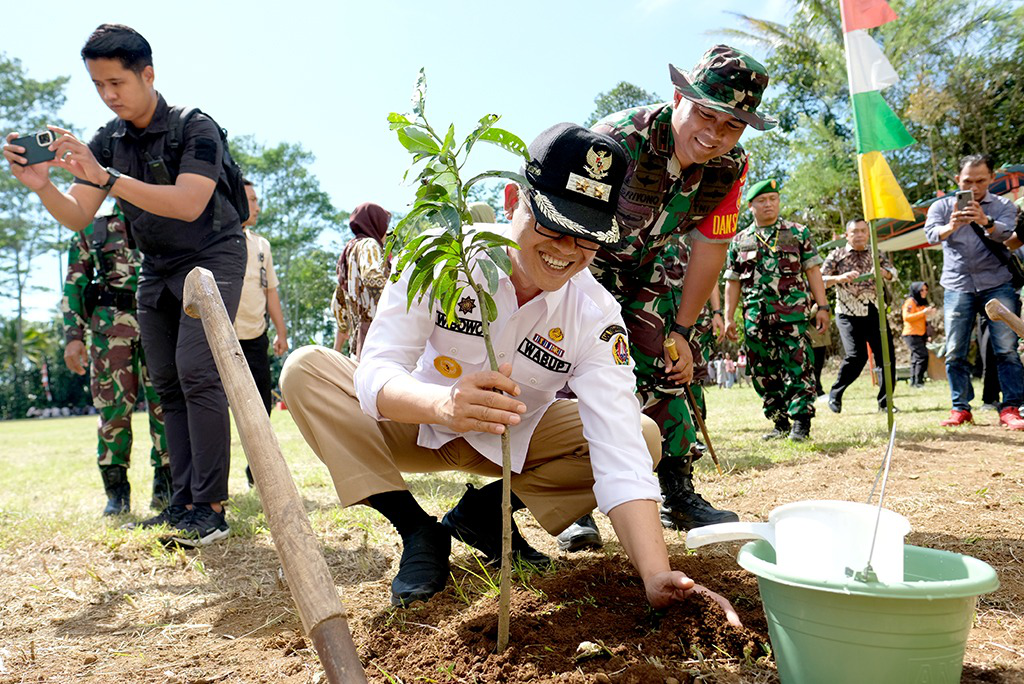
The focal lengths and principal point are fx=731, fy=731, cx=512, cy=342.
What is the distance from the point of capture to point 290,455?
704 cm

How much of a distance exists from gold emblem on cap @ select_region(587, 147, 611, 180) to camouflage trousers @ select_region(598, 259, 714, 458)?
1.51 metres

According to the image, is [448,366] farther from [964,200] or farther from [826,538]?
[964,200]

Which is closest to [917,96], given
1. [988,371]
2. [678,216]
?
[988,371]

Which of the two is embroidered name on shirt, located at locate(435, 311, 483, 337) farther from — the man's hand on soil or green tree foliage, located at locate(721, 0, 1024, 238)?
green tree foliage, located at locate(721, 0, 1024, 238)

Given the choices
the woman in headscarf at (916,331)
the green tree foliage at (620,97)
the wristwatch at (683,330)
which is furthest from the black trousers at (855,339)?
the green tree foliage at (620,97)

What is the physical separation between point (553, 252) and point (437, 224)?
0.39m

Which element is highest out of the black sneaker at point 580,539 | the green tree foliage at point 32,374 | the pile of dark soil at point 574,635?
the pile of dark soil at point 574,635

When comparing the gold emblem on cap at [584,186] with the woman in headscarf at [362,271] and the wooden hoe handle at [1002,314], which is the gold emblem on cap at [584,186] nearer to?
the wooden hoe handle at [1002,314]

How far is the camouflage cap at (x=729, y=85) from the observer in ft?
9.02

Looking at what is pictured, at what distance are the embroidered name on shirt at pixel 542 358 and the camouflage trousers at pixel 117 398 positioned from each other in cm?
287

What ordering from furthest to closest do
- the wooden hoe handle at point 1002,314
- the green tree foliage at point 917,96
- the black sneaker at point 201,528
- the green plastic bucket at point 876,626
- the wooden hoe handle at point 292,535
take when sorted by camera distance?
the green tree foliage at point 917,96 < the black sneaker at point 201,528 < the wooden hoe handle at point 1002,314 < the wooden hoe handle at point 292,535 < the green plastic bucket at point 876,626

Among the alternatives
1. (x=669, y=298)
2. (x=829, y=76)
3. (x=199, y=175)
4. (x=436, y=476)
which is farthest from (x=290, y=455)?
(x=829, y=76)

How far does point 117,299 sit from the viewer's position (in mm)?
4383

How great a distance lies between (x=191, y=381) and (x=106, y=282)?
165 centimetres
